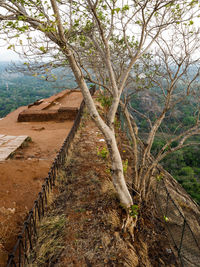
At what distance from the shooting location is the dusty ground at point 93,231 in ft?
9.77

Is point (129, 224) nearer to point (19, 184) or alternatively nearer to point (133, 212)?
point (133, 212)

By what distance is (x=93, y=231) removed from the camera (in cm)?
343

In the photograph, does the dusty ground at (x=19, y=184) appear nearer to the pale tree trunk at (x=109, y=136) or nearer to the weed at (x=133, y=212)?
the pale tree trunk at (x=109, y=136)

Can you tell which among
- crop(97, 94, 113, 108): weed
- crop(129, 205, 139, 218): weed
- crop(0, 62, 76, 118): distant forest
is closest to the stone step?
crop(0, 62, 76, 118): distant forest

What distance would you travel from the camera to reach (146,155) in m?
4.29

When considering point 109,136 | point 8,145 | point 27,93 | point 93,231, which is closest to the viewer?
point 109,136

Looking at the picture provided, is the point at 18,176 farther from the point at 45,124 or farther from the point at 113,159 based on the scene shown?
the point at 45,124

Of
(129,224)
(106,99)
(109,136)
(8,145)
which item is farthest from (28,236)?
(106,99)

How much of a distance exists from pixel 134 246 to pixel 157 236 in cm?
97

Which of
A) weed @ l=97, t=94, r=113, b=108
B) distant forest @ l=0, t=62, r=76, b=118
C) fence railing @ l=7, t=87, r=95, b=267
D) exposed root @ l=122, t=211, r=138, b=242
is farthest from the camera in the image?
weed @ l=97, t=94, r=113, b=108

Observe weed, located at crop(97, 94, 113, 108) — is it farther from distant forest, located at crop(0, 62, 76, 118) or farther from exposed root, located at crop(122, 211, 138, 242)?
exposed root, located at crop(122, 211, 138, 242)

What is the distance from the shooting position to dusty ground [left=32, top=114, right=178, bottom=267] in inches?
117

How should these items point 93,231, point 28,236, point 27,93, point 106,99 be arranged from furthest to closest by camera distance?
1. point 27,93
2. point 106,99
3. point 93,231
4. point 28,236

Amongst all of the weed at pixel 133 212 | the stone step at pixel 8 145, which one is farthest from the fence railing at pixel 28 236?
the stone step at pixel 8 145
